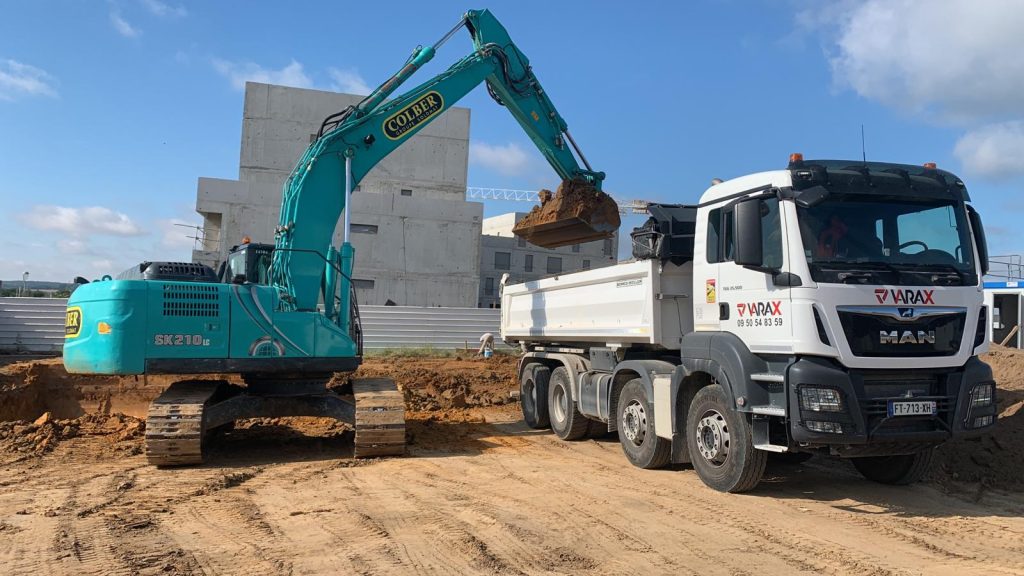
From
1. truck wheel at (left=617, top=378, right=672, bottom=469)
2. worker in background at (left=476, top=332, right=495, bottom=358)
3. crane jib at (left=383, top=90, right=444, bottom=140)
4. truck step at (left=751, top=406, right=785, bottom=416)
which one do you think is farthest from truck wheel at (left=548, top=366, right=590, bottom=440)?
worker in background at (left=476, top=332, right=495, bottom=358)

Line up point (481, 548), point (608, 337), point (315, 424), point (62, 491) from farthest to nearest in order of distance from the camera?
point (315, 424), point (608, 337), point (62, 491), point (481, 548)

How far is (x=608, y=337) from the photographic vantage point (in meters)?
9.62

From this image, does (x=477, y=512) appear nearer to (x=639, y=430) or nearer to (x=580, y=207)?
(x=639, y=430)

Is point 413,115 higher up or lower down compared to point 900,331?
higher up

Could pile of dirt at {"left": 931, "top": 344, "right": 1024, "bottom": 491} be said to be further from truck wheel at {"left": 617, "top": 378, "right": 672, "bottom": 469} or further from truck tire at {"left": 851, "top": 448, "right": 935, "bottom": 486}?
truck wheel at {"left": 617, "top": 378, "right": 672, "bottom": 469}

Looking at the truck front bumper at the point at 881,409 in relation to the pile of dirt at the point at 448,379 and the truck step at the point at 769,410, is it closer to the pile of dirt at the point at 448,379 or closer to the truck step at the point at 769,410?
the truck step at the point at 769,410

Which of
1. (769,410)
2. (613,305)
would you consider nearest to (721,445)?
(769,410)

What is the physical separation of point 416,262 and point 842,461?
112 feet

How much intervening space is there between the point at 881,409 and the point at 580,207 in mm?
5997

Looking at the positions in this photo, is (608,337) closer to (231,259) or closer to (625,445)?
(625,445)

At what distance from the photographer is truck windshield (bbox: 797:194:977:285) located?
653 cm

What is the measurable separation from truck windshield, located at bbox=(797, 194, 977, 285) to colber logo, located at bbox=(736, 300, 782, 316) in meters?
0.43

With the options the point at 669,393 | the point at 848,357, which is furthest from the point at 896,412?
the point at 669,393

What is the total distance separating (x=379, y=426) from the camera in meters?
9.34
